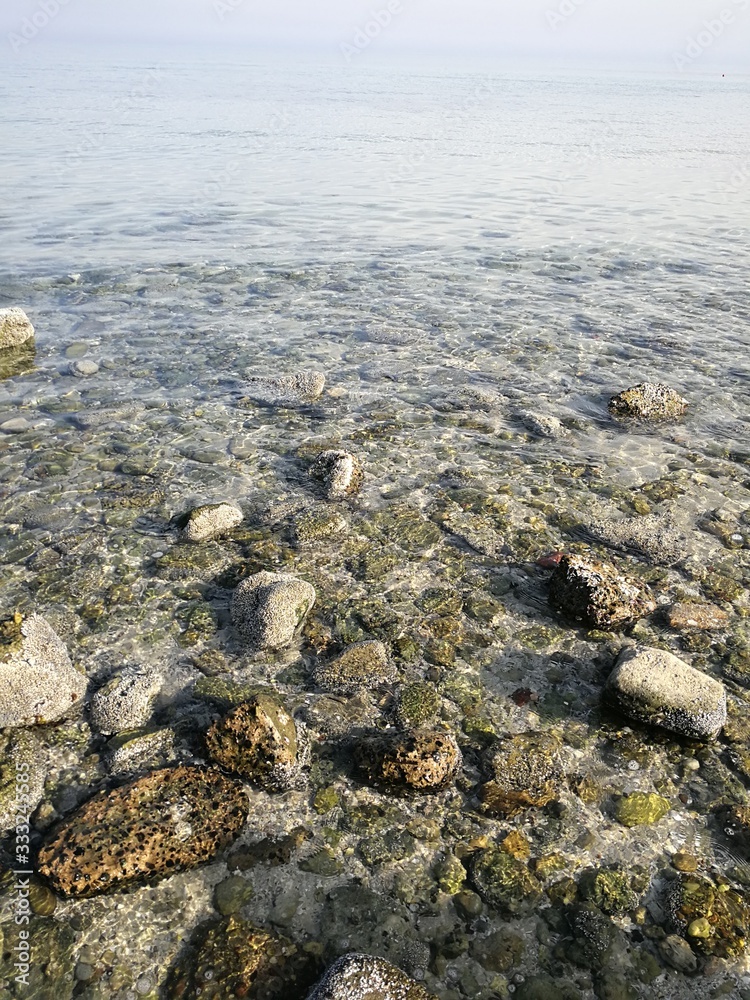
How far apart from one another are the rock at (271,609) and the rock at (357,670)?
53 centimetres

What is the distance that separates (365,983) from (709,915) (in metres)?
2.22

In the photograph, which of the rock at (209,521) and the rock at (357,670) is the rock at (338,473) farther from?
the rock at (357,670)

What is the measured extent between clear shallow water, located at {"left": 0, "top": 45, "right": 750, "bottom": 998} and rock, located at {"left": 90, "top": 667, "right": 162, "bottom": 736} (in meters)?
0.15

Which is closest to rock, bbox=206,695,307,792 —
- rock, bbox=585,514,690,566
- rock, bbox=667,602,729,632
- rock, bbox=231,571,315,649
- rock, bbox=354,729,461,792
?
rock, bbox=354,729,461,792

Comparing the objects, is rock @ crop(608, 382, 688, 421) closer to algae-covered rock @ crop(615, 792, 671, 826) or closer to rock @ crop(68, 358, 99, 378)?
algae-covered rock @ crop(615, 792, 671, 826)

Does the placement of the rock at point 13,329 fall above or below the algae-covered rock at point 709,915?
above

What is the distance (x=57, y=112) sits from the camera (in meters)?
48.1

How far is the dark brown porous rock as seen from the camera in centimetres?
431

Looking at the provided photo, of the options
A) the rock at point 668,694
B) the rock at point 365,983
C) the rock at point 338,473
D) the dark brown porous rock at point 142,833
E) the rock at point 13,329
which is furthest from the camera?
the rock at point 13,329

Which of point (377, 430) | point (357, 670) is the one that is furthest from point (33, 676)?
point (377, 430)

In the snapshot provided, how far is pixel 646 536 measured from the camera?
7.85 metres

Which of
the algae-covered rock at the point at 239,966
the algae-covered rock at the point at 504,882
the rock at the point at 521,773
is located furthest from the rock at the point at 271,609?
the algae-covered rock at the point at 504,882

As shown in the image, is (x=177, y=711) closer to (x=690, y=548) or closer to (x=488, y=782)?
(x=488, y=782)

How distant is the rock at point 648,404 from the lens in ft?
34.6
